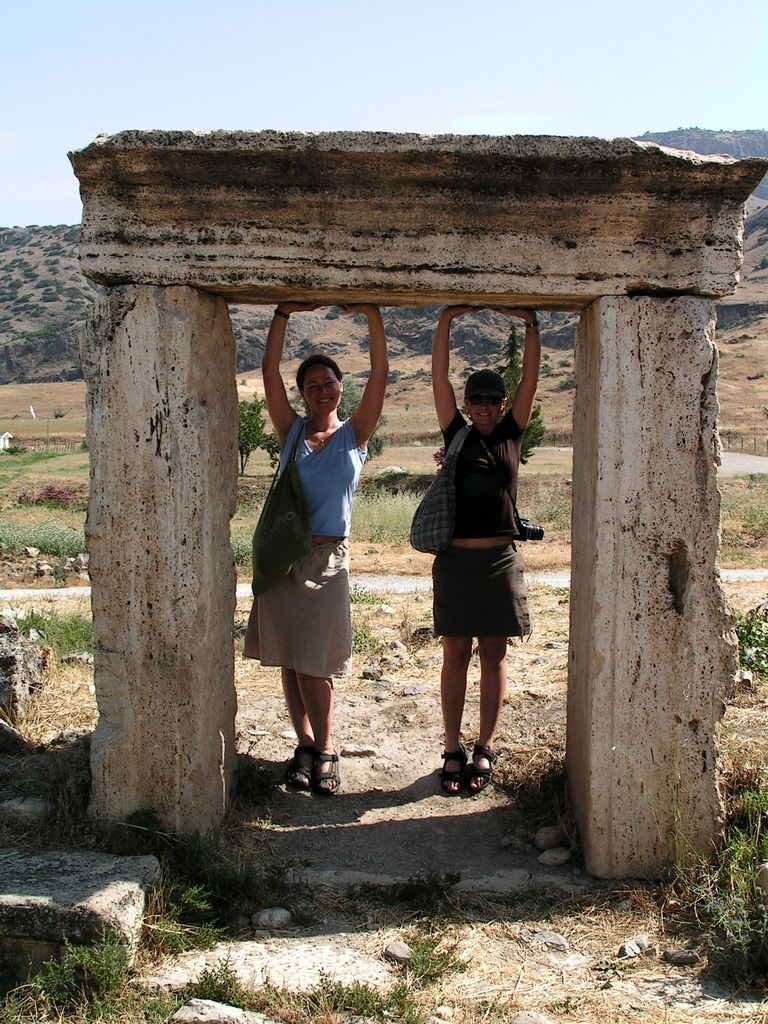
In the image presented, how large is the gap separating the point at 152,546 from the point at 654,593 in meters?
2.00

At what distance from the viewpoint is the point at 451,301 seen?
3.93 m

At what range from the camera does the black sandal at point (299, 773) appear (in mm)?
4617

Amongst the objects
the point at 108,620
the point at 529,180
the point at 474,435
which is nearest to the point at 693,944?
the point at 474,435

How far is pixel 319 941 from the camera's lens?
340 centimetres

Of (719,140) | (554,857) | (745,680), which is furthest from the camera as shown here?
(719,140)

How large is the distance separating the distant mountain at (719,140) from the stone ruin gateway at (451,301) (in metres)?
181

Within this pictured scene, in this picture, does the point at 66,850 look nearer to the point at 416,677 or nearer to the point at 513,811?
the point at 513,811

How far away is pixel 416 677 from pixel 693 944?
312cm

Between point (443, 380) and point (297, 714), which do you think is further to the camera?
point (297, 714)

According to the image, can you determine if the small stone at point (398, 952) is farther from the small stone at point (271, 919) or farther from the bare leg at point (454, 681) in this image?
the bare leg at point (454, 681)

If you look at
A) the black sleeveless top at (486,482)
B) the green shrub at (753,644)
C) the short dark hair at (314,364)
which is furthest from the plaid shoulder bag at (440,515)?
the green shrub at (753,644)

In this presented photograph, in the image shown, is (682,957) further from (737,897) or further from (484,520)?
(484,520)

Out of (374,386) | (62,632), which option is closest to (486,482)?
(374,386)

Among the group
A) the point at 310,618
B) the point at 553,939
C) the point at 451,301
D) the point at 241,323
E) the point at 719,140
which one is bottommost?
the point at 553,939
